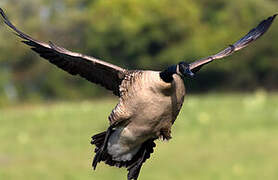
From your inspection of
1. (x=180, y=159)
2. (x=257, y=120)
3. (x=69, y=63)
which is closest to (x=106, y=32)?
(x=257, y=120)

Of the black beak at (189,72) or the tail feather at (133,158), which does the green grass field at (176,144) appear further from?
the black beak at (189,72)

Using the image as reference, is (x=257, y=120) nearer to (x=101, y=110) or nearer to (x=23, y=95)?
(x=101, y=110)

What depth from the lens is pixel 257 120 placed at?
26469 mm

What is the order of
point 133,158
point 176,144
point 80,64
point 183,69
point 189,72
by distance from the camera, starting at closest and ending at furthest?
point 189,72
point 183,69
point 133,158
point 80,64
point 176,144

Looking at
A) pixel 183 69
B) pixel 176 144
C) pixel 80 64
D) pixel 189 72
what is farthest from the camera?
pixel 176 144

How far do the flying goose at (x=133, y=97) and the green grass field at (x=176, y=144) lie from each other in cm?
1281

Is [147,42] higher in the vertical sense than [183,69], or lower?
higher

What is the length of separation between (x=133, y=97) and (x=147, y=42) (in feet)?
152

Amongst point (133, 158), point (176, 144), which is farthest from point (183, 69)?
point (176, 144)

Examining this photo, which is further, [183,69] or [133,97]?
[133,97]

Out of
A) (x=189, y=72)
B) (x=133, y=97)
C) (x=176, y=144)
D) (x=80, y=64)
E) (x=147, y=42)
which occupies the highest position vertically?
(x=147, y=42)

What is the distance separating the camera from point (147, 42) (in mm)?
52875

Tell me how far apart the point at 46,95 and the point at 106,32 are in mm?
6851

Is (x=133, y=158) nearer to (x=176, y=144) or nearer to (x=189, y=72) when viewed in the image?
(x=189, y=72)
